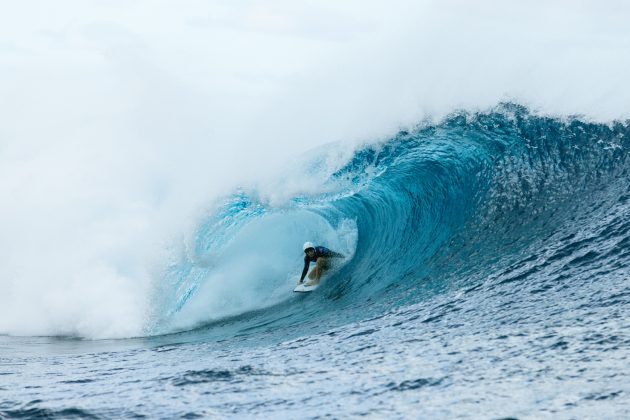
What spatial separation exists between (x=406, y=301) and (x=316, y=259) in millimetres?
2739

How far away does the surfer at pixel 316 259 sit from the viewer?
436 inches

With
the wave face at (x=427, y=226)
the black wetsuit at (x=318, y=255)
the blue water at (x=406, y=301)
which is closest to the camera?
the blue water at (x=406, y=301)

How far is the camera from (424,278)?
9617mm

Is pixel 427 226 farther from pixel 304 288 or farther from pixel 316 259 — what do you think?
pixel 304 288

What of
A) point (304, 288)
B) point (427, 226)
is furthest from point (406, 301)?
point (427, 226)

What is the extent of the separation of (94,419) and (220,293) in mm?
5867

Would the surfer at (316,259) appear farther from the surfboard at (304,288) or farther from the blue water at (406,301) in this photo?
the blue water at (406,301)

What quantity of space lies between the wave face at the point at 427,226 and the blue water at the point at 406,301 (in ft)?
0.11

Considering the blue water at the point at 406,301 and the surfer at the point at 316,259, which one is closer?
the blue water at the point at 406,301

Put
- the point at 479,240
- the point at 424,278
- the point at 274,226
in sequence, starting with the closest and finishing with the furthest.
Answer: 1. the point at 424,278
2. the point at 479,240
3. the point at 274,226

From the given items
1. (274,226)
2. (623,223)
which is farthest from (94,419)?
(274,226)

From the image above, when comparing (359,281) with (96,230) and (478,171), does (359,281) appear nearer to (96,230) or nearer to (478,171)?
(478,171)

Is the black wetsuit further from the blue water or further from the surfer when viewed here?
the blue water

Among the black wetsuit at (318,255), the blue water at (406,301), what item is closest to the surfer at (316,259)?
the black wetsuit at (318,255)
